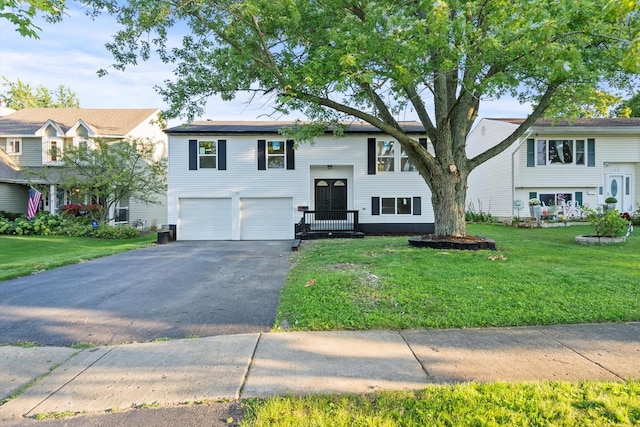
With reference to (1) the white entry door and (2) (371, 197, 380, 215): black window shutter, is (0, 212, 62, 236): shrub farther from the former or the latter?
(1) the white entry door

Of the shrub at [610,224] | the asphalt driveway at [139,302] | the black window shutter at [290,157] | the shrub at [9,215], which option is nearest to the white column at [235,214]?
the black window shutter at [290,157]

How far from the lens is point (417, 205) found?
16.7 m

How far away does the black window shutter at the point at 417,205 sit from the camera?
16703mm

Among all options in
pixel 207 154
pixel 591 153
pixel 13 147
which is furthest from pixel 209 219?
pixel 591 153

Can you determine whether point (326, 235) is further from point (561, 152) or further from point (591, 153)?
point (591, 153)

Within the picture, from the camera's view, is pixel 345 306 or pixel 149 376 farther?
pixel 345 306

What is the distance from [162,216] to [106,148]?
5966mm

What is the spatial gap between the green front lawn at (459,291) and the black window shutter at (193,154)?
34.8ft

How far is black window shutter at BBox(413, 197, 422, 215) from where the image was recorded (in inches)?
658

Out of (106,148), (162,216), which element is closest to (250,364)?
(106,148)

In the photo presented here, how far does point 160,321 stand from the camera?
4.69 m

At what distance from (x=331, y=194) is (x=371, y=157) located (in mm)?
2589

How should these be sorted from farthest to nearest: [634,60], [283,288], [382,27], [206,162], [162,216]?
[162,216] → [206,162] → [382,27] → [283,288] → [634,60]

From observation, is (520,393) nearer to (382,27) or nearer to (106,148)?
(382,27)
